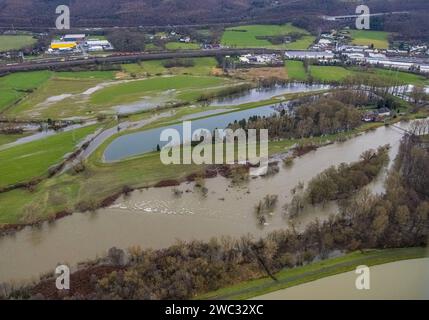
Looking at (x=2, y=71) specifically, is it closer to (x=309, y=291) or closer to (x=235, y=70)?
(x=235, y=70)

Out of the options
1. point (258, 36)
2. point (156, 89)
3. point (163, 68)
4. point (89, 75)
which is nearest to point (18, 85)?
Result: point (89, 75)

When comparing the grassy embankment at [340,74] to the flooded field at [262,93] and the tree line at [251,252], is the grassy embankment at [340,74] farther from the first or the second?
the tree line at [251,252]

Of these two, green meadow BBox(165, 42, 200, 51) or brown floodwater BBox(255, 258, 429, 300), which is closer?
brown floodwater BBox(255, 258, 429, 300)

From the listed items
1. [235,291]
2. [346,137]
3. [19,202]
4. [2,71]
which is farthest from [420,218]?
[2,71]

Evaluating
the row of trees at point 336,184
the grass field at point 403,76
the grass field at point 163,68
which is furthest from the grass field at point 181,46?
the row of trees at point 336,184

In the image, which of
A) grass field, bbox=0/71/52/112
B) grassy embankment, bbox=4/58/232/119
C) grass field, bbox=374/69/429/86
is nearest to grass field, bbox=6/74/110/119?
grassy embankment, bbox=4/58/232/119

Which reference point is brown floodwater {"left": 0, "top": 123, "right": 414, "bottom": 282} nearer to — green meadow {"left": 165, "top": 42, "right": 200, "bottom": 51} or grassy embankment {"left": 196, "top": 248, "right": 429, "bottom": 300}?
grassy embankment {"left": 196, "top": 248, "right": 429, "bottom": 300}
